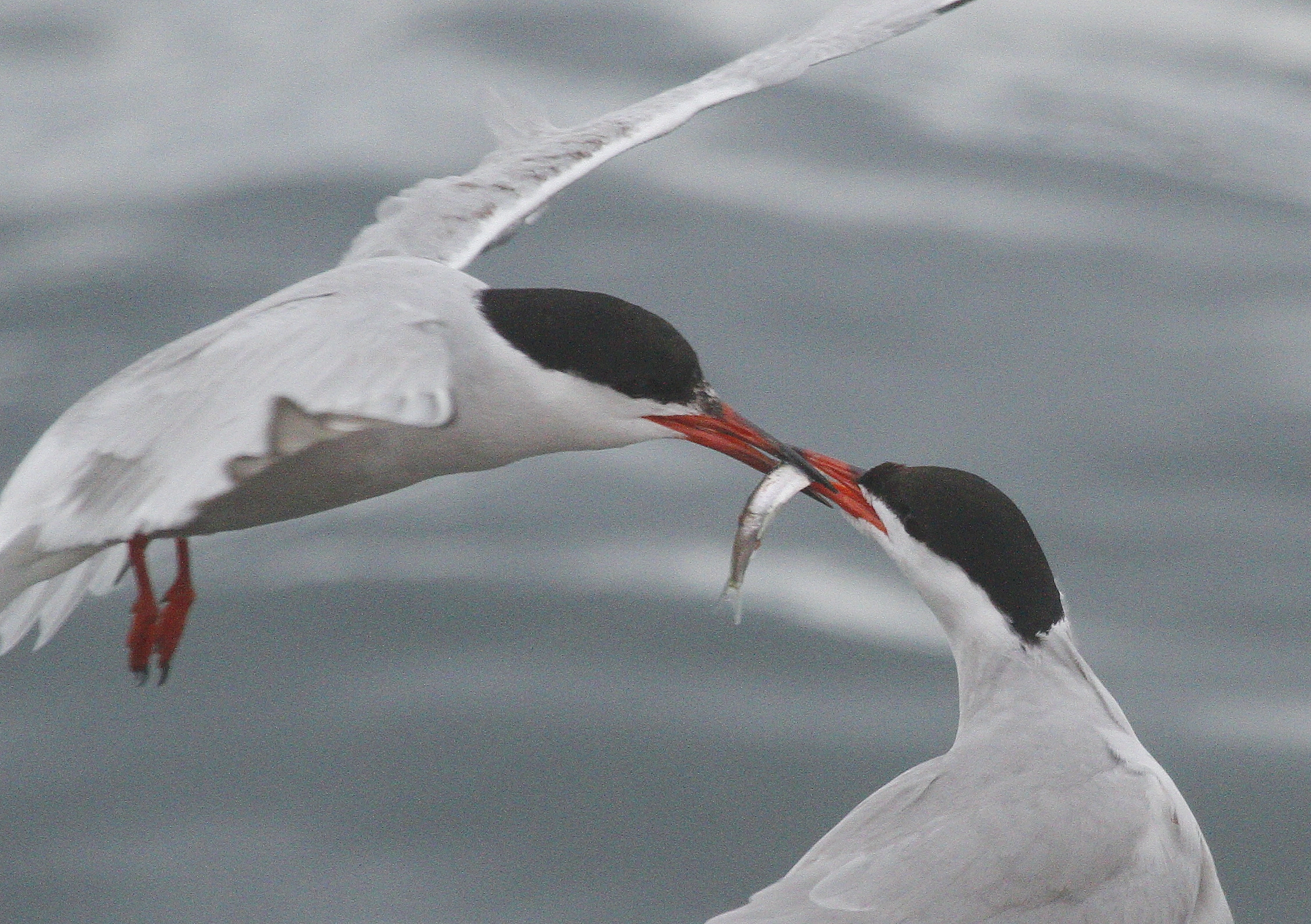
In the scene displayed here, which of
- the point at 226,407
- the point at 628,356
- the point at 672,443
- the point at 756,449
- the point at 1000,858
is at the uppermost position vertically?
the point at 226,407

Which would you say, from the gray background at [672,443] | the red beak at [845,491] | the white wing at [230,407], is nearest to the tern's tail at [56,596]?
the gray background at [672,443]

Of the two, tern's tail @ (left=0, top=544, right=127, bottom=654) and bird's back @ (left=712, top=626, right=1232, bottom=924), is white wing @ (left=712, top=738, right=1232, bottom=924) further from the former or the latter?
tern's tail @ (left=0, top=544, right=127, bottom=654)

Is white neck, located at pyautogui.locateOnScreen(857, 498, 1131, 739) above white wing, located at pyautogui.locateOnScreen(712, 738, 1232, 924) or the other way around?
above

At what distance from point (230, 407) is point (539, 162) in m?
2.32

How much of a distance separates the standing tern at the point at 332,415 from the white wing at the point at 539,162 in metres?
0.03

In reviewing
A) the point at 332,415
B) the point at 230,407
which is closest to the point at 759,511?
the point at 332,415

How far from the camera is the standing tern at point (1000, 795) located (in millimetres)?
4484

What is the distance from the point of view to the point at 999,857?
4.50m

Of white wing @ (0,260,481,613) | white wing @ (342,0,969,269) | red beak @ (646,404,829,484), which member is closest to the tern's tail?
white wing @ (0,260,481,613)

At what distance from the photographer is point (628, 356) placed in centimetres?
497

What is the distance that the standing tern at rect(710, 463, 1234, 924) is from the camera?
4484mm

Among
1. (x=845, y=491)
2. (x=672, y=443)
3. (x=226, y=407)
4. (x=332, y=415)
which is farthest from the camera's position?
(x=672, y=443)

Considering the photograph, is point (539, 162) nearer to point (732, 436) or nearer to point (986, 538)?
point (732, 436)

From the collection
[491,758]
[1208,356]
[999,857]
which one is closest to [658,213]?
[1208,356]
